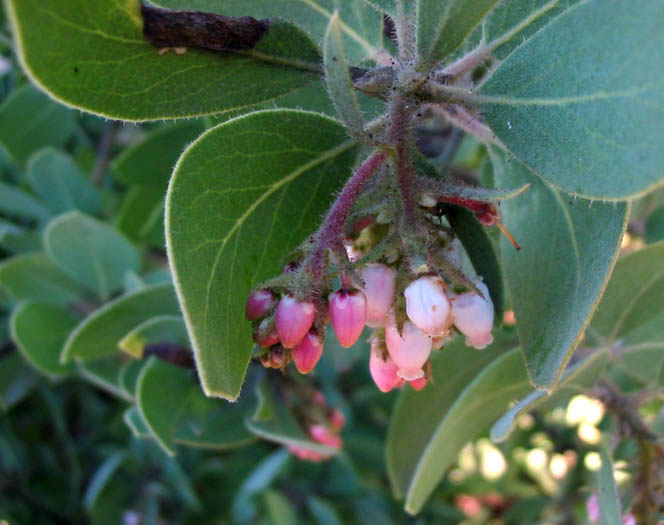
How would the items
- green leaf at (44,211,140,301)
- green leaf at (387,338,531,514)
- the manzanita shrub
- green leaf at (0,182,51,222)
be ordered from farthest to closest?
green leaf at (0,182,51,222) < green leaf at (44,211,140,301) < green leaf at (387,338,531,514) < the manzanita shrub

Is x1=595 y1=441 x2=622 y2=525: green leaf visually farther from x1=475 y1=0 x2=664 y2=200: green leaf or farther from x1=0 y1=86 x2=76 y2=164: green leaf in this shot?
x1=0 y1=86 x2=76 y2=164: green leaf

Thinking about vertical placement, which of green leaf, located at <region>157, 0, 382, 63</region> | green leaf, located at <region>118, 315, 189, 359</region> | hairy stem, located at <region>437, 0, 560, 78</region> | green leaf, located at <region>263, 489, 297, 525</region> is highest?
green leaf, located at <region>157, 0, 382, 63</region>

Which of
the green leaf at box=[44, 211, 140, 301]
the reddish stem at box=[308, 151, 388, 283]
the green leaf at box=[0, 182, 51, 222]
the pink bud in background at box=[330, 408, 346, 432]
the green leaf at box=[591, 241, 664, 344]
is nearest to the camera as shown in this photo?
the reddish stem at box=[308, 151, 388, 283]

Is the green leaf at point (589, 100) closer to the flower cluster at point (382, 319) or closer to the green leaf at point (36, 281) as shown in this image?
the flower cluster at point (382, 319)

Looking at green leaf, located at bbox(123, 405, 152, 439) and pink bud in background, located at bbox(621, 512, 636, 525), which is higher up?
green leaf, located at bbox(123, 405, 152, 439)

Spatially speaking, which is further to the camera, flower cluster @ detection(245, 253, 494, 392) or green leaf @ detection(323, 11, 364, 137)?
flower cluster @ detection(245, 253, 494, 392)


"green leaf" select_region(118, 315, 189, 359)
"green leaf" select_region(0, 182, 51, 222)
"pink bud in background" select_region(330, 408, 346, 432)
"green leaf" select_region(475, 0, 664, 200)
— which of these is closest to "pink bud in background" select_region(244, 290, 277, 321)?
"green leaf" select_region(475, 0, 664, 200)

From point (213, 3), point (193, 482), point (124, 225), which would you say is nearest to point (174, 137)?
point (124, 225)
